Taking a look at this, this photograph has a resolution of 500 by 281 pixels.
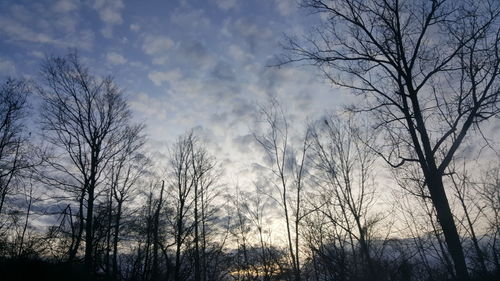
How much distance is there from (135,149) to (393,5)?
594 inches

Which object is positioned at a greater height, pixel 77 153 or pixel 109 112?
pixel 109 112

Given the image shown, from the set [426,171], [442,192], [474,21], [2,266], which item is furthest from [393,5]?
[2,266]

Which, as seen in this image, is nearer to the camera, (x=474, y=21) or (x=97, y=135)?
(x=474, y=21)

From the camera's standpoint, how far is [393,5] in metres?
7.99

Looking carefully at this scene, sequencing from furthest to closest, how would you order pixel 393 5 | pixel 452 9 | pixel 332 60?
pixel 332 60, pixel 393 5, pixel 452 9

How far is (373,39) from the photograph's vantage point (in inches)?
318

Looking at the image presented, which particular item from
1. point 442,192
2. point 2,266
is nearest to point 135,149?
point 2,266

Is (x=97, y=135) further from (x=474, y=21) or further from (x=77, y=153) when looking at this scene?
(x=474, y=21)

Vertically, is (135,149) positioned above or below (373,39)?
above

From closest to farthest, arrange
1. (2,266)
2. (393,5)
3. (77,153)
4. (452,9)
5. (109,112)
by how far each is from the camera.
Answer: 1. (2,266)
2. (452,9)
3. (393,5)
4. (77,153)
5. (109,112)

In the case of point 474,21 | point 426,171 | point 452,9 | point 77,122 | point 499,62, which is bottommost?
point 426,171

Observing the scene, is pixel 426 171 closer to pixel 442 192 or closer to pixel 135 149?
pixel 442 192

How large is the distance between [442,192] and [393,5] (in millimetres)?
5092

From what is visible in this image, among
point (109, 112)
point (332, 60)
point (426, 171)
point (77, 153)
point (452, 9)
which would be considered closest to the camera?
point (426, 171)
